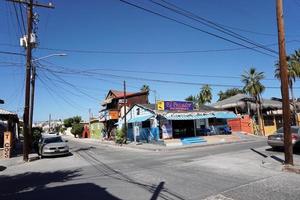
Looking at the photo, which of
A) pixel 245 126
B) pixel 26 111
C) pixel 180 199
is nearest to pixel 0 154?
pixel 26 111

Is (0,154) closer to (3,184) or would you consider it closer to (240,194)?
(3,184)

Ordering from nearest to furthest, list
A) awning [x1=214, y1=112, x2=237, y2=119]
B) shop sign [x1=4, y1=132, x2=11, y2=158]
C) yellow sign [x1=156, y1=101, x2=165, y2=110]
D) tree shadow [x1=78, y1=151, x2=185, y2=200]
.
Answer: tree shadow [x1=78, y1=151, x2=185, y2=200]
shop sign [x1=4, y1=132, x2=11, y2=158]
yellow sign [x1=156, y1=101, x2=165, y2=110]
awning [x1=214, y1=112, x2=237, y2=119]

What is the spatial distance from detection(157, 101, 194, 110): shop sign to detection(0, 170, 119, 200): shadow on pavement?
21245mm

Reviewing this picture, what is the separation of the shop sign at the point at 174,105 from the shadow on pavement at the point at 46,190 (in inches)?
836

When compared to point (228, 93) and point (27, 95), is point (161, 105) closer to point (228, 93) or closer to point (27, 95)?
point (27, 95)

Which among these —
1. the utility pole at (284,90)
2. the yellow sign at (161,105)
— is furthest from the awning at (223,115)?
the utility pole at (284,90)

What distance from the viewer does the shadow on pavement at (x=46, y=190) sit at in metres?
9.55

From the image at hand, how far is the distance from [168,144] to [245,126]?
15857 mm

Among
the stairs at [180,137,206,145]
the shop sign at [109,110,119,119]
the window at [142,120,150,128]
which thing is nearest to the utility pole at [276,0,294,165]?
the stairs at [180,137,206,145]

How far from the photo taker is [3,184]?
40.8ft

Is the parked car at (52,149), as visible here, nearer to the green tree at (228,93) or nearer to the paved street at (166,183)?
the paved street at (166,183)

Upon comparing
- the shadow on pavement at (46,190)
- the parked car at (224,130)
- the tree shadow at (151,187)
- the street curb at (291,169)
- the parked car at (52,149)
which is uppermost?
the parked car at (224,130)

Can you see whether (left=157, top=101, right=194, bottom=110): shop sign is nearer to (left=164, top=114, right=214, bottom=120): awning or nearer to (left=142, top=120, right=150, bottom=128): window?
(left=164, top=114, right=214, bottom=120): awning

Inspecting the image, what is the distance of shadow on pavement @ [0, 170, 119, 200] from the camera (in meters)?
9.55
